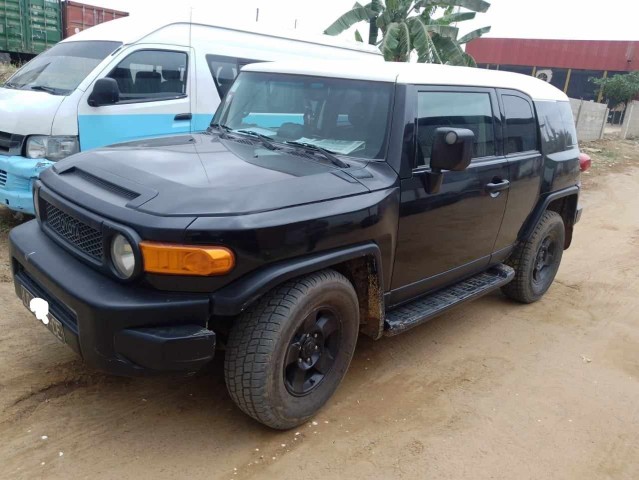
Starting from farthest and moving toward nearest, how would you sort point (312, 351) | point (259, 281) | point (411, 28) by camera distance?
point (411, 28)
point (312, 351)
point (259, 281)

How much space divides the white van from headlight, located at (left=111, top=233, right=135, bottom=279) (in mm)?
3097

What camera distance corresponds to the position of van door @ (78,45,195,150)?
217 inches

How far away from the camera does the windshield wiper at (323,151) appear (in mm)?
3125

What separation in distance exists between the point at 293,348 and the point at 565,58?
40263 millimetres

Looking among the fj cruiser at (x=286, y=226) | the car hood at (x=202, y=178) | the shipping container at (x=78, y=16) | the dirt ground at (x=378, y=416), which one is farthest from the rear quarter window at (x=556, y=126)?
the shipping container at (x=78, y=16)

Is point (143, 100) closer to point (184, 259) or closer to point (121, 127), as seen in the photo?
point (121, 127)

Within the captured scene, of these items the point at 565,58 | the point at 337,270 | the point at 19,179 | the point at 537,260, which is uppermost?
the point at 565,58

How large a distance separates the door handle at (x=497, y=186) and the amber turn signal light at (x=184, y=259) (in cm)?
215

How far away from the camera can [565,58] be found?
37062 mm

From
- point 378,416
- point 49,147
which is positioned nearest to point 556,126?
point 378,416

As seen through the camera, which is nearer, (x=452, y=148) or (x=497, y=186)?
(x=452, y=148)

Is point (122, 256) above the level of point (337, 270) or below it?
above

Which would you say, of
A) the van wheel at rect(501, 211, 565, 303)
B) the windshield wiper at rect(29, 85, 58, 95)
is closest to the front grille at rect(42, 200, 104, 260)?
the windshield wiper at rect(29, 85, 58, 95)

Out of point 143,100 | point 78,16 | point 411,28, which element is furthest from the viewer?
point 78,16
